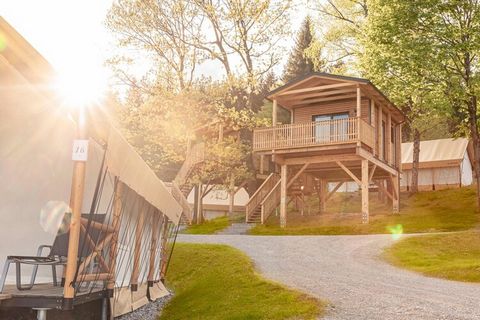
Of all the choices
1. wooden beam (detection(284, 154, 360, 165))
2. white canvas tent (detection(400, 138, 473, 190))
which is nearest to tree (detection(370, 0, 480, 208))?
wooden beam (detection(284, 154, 360, 165))

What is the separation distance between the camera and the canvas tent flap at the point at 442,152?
35000mm

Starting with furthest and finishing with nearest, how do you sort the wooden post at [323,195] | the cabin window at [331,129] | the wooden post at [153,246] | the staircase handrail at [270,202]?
the wooden post at [323,195] → the staircase handrail at [270,202] → the cabin window at [331,129] → the wooden post at [153,246]

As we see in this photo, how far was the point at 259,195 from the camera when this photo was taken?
28328 millimetres

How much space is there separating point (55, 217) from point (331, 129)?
17204 millimetres

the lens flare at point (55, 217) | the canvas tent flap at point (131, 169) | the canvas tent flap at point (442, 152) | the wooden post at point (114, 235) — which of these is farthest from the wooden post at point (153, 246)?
the canvas tent flap at point (442, 152)

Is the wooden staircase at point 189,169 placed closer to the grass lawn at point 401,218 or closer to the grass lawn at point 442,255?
the grass lawn at point 401,218

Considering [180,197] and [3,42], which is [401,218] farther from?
[3,42]

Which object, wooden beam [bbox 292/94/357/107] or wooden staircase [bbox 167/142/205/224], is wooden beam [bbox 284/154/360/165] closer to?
wooden beam [bbox 292/94/357/107]

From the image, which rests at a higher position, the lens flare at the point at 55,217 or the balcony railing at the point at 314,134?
the balcony railing at the point at 314,134

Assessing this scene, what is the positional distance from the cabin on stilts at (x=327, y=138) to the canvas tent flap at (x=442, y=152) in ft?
24.9

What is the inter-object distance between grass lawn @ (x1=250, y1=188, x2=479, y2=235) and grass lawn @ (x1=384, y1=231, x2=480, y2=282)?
3299 millimetres

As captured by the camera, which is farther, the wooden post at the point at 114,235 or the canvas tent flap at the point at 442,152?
the canvas tent flap at the point at 442,152

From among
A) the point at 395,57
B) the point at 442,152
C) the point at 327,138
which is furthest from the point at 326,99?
the point at 442,152

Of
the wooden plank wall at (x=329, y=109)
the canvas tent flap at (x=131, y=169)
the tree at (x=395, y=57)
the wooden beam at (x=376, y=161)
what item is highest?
the tree at (x=395, y=57)
